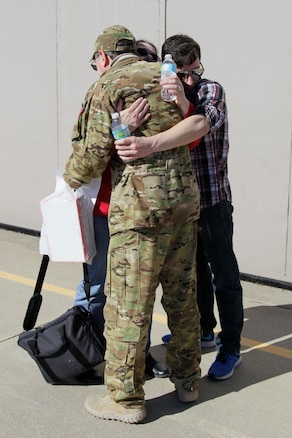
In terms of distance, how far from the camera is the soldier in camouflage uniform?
290cm

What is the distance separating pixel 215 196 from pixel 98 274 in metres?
0.76

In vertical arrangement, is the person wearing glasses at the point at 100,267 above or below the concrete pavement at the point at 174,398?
above

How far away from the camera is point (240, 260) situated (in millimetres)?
5297

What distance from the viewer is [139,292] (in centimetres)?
299

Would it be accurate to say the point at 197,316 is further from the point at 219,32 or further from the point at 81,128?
the point at 219,32

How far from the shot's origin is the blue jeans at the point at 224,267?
11.6ft

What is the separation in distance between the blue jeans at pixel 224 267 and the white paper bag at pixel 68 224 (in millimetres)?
648

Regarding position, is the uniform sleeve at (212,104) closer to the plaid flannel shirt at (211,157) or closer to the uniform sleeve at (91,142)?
the plaid flannel shirt at (211,157)

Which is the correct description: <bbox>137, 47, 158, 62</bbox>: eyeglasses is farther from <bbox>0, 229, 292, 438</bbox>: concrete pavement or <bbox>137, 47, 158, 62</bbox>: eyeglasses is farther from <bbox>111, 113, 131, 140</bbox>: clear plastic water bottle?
<bbox>0, 229, 292, 438</bbox>: concrete pavement

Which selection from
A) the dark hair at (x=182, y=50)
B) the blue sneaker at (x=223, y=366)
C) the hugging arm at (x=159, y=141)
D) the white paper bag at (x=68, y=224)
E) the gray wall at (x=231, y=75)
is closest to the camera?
the hugging arm at (x=159, y=141)

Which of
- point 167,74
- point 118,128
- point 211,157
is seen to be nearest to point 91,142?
point 118,128

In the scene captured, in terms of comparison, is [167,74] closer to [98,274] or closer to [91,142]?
[91,142]

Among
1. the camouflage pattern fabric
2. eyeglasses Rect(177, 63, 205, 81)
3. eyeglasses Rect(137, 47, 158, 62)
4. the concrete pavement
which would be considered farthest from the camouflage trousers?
eyeglasses Rect(137, 47, 158, 62)

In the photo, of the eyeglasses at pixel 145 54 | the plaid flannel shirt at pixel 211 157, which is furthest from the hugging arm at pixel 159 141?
the eyeglasses at pixel 145 54
